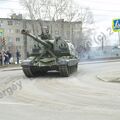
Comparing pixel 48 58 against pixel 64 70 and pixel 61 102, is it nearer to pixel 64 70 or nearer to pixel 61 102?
pixel 64 70

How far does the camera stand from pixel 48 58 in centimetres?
2378

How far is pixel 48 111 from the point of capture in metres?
11.0

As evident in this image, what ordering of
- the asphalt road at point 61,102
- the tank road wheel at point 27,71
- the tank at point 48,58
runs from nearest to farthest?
the asphalt road at point 61,102, the tank at point 48,58, the tank road wheel at point 27,71

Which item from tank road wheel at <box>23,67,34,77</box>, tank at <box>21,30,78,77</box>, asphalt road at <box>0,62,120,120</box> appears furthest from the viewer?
tank road wheel at <box>23,67,34,77</box>

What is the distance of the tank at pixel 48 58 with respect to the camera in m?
22.8

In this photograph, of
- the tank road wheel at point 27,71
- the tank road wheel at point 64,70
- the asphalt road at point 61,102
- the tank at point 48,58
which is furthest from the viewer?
the tank road wheel at point 27,71

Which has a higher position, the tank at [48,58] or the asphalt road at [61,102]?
the tank at [48,58]

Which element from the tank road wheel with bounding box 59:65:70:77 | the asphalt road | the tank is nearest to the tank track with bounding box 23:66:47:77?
the tank

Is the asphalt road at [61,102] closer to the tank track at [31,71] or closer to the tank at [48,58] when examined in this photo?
the tank at [48,58]

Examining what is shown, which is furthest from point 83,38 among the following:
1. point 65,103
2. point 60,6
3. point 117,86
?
point 65,103

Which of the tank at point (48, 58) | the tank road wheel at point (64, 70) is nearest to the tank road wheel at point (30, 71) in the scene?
the tank at point (48, 58)

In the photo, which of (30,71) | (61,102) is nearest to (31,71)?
(30,71)

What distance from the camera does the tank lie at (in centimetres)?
2278

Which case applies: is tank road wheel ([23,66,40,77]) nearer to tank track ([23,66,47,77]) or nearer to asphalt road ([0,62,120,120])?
tank track ([23,66,47,77])
